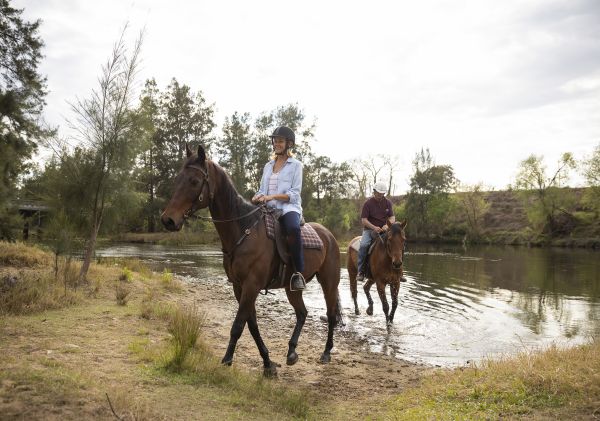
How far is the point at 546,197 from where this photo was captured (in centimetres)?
5750

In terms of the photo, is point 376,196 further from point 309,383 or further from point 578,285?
point 578,285

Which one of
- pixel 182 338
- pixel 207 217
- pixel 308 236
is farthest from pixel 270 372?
pixel 207 217

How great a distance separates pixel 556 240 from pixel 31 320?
60.2 m

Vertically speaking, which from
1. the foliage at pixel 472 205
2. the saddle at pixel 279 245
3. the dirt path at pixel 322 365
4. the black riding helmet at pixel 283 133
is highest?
the foliage at pixel 472 205

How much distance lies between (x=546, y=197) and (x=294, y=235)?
203 feet

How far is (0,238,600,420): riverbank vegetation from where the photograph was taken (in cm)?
364

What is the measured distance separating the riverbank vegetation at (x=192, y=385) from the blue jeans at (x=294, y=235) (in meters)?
1.65

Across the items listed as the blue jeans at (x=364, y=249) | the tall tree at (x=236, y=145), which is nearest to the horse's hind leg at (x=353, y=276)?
the blue jeans at (x=364, y=249)

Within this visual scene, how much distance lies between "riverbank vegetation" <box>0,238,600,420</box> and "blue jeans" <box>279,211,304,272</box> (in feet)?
5.41

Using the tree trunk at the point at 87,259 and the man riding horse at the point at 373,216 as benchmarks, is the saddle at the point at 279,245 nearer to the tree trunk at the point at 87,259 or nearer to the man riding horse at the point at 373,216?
the man riding horse at the point at 373,216

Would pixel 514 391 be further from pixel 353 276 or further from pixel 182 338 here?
pixel 353 276

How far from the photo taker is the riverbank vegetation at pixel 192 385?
3645 millimetres

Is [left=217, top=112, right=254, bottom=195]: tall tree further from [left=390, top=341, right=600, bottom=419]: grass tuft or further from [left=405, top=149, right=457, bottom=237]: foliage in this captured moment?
[left=390, top=341, right=600, bottom=419]: grass tuft

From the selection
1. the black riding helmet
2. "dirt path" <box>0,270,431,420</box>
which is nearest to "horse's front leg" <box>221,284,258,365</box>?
"dirt path" <box>0,270,431,420</box>
